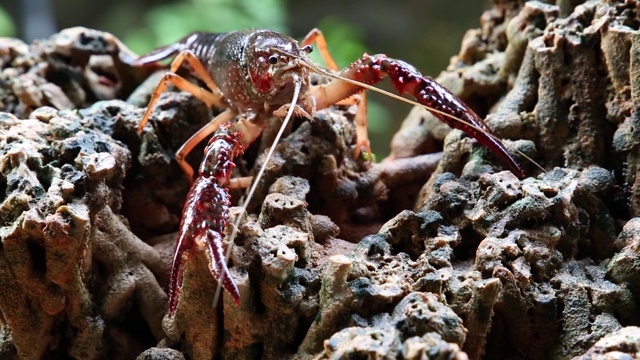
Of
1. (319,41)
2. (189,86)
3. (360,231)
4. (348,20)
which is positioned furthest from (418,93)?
(348,20)

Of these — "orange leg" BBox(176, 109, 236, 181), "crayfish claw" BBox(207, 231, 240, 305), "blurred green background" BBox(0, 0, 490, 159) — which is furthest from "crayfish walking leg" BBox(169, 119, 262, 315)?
"blurred green background" BBox(0, 0, 490, 159)

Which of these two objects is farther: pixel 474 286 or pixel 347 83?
pixel 347 83

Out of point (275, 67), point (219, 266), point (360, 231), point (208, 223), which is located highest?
point (275, 67)

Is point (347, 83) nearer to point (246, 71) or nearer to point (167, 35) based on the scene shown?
point (246, 71)

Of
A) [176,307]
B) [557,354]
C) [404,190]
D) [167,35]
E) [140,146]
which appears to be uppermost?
[167,35]

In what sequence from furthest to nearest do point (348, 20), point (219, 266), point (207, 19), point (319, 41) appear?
1. point (348, 20)
2. point (207, 19)
3. point (319, 41)
4. point (219, 266)

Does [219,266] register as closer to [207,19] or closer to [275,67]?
[275,67]

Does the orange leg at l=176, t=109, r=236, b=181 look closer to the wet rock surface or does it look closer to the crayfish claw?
the wet rock surface

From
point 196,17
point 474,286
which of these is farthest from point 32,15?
point 474,286
